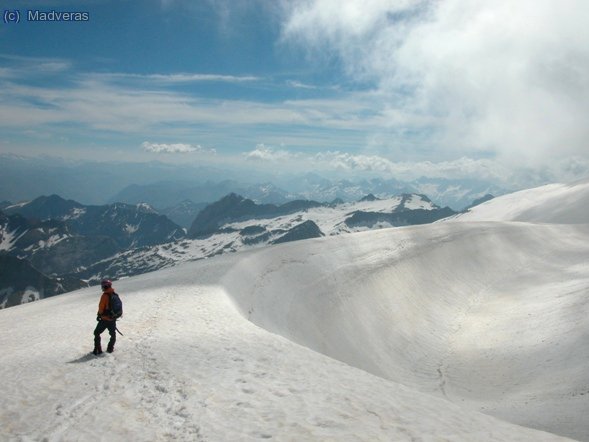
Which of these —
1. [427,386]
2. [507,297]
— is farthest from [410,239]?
[427,386]

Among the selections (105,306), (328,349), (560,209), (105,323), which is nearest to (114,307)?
(105,306)

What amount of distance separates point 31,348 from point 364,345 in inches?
1169

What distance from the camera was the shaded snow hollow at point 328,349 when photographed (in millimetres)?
11805

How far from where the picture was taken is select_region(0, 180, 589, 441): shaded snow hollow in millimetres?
11805

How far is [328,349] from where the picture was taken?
37.1 meters

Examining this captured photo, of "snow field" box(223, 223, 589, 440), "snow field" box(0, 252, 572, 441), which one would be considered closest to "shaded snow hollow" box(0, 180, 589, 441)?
"snow field" box(0, 252, 572, 441)

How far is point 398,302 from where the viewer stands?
50125 mm

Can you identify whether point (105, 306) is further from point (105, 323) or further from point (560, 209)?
point (560, 209)

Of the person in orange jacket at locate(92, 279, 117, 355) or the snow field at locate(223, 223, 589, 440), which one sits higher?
the person in orange jacket at locate(92, 279, 117, 355)

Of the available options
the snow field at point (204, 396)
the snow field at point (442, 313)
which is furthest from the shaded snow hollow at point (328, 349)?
the snow field at point (442, 313)

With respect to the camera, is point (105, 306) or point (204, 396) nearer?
point (204, 396)

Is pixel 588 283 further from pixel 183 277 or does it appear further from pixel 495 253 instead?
pixel 183 277

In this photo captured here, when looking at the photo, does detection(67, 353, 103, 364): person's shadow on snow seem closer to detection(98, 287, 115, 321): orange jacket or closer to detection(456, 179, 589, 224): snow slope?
detection(98, 287, 115, 321): orange jacket

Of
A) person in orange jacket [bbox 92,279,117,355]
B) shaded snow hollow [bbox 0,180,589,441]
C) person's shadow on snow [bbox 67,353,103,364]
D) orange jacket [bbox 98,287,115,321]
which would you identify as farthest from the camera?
orange jacket [bbox 98,287,115,321]
